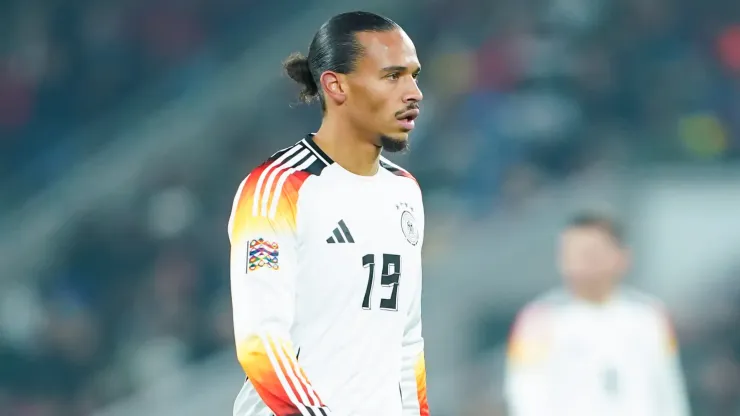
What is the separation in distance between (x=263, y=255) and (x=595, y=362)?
3.01 m

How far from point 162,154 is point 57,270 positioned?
1.07m

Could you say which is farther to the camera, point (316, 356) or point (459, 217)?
point (459, 217)

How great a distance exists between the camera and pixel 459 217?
7656mm

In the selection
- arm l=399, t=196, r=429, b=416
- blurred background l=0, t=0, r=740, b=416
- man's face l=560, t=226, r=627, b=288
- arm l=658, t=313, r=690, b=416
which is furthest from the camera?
blurred background l=0, t=0, r=740, b=416

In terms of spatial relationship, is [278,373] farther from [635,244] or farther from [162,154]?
[162,154]

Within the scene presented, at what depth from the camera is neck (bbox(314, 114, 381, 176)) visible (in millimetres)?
2857

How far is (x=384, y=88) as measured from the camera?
2.79 metres

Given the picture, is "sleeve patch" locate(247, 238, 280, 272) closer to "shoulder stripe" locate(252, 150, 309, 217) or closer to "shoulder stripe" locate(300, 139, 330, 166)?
"shoulder stripe" locate(252, 150, 309, 217)

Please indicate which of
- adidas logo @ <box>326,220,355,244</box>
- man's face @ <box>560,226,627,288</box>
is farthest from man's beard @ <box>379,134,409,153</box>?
man's face @ <box>560,226,627,288</box>

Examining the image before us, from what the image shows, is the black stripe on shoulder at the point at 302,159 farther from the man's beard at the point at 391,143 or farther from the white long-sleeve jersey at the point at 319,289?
the man's beard at the point at 391,143

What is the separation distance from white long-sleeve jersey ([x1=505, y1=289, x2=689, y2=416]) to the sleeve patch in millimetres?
2887

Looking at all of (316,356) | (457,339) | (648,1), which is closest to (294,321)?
(316,356)

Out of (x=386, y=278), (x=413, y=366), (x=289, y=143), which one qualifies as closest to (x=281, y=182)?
(x=386, y=278)

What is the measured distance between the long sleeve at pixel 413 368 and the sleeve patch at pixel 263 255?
0.47 m
